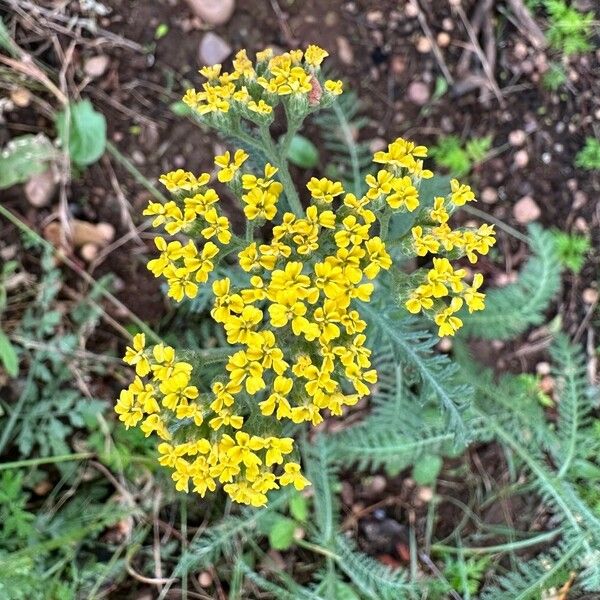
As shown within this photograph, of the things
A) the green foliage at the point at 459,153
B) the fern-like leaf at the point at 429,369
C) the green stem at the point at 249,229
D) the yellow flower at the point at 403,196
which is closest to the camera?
the yellow flower at the point at 403,196

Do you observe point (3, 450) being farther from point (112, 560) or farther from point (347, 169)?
point (347, 169)

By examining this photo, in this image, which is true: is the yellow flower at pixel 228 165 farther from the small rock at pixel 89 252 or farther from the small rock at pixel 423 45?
the small rock at pixel 423 45

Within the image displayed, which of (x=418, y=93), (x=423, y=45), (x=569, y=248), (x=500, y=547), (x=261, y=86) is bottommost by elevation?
(x=500, y=547)

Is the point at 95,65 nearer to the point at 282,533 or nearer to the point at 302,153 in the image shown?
the point at 302,153

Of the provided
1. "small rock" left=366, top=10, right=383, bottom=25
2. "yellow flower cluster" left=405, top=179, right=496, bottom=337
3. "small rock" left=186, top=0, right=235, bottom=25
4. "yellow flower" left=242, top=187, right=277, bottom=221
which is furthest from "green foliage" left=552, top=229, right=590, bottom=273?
"yellow flower" left=242, top=187, right=277, bottom=221

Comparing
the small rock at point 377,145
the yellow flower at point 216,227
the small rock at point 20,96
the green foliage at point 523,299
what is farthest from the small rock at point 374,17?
the yellow flower at point 216,227

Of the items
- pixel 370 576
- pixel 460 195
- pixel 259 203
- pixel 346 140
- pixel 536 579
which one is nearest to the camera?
pixel 259 203

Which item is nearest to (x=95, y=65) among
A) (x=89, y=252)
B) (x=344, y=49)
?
(x=89, y=252)
